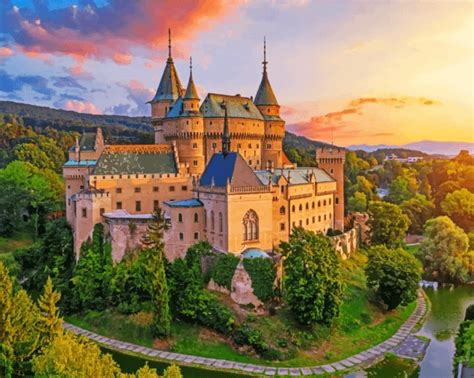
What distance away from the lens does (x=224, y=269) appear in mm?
36594

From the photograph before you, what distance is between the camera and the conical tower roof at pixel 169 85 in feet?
178

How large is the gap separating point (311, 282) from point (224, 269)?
21.8 feet

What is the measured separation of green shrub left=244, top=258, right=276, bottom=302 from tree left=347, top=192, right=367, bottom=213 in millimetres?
40844

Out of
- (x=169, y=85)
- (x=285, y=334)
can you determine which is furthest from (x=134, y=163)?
(x=285, y=334)

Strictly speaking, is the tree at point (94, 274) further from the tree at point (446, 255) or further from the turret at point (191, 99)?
the tree at point (446, 255)

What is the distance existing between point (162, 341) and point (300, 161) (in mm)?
46549

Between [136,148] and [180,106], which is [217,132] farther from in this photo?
[136,148]

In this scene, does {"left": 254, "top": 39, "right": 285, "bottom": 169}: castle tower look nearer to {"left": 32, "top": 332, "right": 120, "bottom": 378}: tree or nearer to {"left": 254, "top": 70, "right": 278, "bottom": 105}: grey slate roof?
{"left": 254, "top": 70, "right": 278, "bottom": 105}: grey slate roof

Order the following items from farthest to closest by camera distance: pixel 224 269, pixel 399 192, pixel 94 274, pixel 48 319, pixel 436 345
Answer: pixel 399 192
pixel 94 274
pixel 224 269
pixel 436 345
pixel 48 319

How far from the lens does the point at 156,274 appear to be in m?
34.8

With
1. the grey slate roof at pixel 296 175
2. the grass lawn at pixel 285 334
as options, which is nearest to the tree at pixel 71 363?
the grass lawn at pixel 285 334

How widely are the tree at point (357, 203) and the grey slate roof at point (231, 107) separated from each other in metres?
26.0

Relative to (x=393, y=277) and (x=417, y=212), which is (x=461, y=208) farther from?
(x=393, y=277)

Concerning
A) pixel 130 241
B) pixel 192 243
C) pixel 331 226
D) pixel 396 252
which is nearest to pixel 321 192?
pixel 331 226
